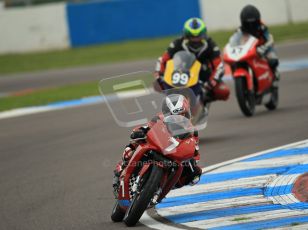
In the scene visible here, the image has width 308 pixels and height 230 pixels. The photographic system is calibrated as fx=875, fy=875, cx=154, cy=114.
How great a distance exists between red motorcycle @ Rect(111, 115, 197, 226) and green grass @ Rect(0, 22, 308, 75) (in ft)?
67.9

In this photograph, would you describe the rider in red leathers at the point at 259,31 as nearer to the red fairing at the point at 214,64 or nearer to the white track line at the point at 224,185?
the red fairing at the point at 214,64

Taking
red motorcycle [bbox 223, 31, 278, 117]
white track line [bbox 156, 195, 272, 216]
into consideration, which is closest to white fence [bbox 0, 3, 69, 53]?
red motorcycle [bbox 223, 31, 278, 117]

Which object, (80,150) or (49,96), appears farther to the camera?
(49,96)

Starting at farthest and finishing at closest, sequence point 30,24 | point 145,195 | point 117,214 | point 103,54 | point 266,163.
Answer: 1. point 30,24
2. point 103,54
3. point 266,163
4. point 117,214
5. point 145,195

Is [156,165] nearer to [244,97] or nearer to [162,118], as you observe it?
[162,118]

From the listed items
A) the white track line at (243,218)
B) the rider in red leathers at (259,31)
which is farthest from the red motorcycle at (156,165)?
the rider in red leathers at (259,31)

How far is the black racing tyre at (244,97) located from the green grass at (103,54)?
1380cm

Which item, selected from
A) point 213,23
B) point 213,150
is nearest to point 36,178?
point 213,150

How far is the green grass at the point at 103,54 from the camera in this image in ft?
96.3

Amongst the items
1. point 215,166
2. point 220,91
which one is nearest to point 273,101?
point 220,91

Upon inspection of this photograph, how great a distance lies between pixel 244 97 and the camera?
560 inches

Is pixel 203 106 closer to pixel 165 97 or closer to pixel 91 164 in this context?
pixel 91 164

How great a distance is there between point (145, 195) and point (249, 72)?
7580 mm

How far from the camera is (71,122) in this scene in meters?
16.2
